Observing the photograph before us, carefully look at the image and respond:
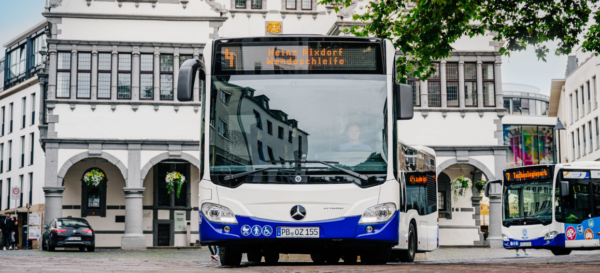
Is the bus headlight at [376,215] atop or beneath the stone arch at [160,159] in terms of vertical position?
beneath

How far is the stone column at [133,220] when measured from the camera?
33.7 m

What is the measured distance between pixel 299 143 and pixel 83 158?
24.4 m

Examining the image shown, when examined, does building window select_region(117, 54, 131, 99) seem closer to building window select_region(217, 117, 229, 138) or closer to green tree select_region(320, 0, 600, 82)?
green tree select_region(320, 0, 600, 82)

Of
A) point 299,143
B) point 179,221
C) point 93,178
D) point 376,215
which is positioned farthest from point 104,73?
point 376,215

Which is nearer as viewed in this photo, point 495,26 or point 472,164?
point 495,26

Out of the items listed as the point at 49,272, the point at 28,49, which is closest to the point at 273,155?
the point at 49,272

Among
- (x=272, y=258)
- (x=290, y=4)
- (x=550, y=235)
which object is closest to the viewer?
(x=272, y=258)

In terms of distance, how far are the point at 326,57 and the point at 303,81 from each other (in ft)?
1.51

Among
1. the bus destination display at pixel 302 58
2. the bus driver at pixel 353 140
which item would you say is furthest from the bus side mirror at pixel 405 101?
the bus driver at pixel 353 140

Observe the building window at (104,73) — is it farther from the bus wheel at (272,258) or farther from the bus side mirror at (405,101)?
the bus side mirror at (405,101)

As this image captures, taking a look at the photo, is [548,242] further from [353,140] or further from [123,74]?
[123,74]

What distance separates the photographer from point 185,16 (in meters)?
35.2

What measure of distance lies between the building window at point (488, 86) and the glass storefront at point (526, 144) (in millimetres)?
18591

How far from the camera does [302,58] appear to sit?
11.6m
